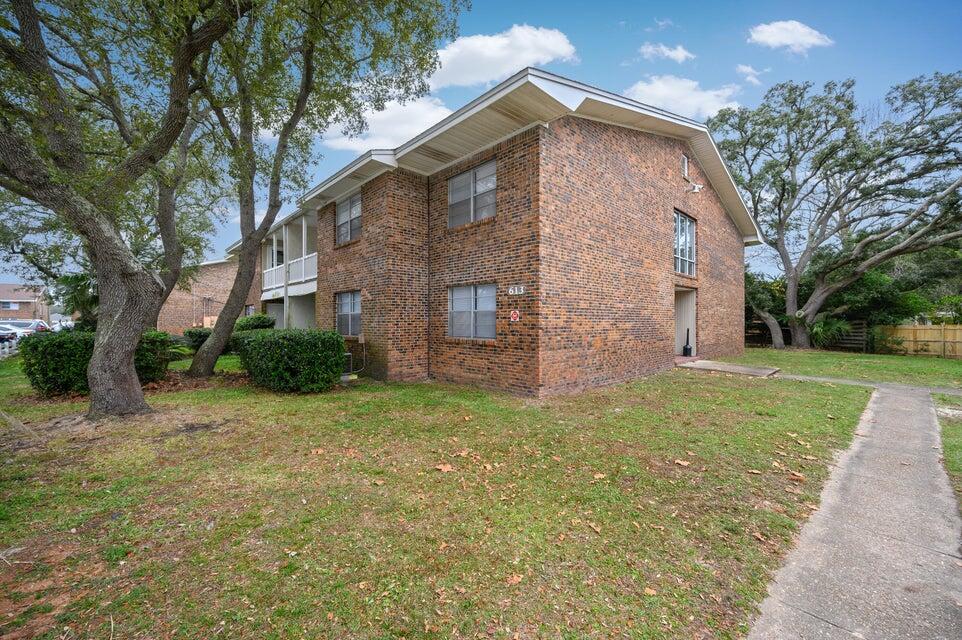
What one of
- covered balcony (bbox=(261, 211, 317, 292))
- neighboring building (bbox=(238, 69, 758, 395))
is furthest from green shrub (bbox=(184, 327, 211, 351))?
neighboring building (bbox=(238, 69, 758, 395))

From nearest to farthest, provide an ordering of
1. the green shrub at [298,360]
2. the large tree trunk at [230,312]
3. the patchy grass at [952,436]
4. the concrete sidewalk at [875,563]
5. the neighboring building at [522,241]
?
the concrete sidewalk at [875,563]
the patchy grass at [952,436]
the neighboring building at [522,241]
the green shrub at [298,360]
the large tree trunk at [230,312]

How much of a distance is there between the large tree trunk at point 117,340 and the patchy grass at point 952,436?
10.5 metres

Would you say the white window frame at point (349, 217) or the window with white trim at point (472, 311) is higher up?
the white window frame at point (349, 217)

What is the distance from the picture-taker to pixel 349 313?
1186cm

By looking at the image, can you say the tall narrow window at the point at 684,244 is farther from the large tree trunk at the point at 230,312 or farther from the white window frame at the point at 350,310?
the large tree trunk at the point at 230,312

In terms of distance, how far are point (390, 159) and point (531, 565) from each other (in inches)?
372

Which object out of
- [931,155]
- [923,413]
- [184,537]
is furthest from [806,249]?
[184,537]

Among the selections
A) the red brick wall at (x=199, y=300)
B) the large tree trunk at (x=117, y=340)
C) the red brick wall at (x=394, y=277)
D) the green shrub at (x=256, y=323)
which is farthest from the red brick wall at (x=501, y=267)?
the red brick wall at (x=199, y=300)

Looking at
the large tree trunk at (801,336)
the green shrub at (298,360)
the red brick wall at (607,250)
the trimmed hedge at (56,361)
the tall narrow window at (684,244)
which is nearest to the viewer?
the trimmed hedge at (56,361)

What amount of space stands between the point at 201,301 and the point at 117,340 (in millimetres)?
22928

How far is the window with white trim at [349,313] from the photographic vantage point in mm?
11430

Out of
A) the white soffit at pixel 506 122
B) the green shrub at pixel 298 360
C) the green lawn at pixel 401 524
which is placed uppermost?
the white soffit at pixel 506 122

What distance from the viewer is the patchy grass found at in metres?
4.20

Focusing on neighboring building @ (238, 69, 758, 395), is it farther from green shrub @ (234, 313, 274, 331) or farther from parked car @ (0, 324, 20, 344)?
parked car @ (0, 324, 20, 344)
